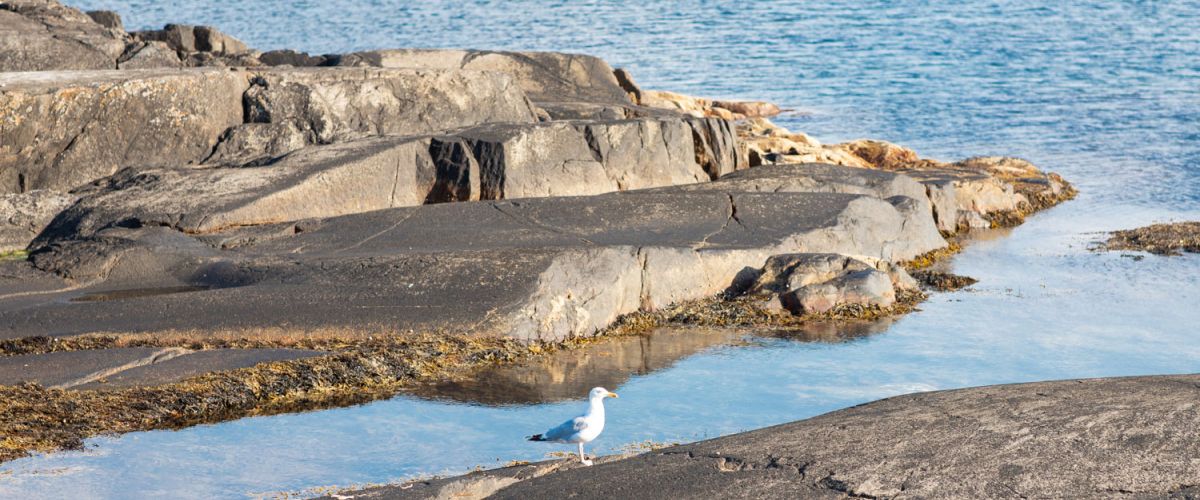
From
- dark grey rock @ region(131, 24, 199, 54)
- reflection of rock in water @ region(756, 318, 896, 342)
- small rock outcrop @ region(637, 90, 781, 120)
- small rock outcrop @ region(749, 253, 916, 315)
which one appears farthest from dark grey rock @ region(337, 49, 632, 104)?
reflection of rock in water @ region(756, 318, 896, 342)

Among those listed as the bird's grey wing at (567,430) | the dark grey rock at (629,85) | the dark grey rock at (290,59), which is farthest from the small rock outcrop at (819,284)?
the dark grey rock at (290,59)

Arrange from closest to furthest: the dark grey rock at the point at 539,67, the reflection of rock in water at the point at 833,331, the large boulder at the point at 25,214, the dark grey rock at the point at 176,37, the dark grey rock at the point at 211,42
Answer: the reflection of rock in water at the point at 833,331 < the large boulder at the point at 25,214 < the dark grey rock at the point at 539,67 < the dark grey rock at the point at 176,37 < the dark grey rock at the point at 211,42

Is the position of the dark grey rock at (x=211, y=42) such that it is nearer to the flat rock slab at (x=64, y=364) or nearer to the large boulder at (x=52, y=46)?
the large boulder at (x=52, y=46)

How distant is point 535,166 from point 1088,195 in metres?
11.9

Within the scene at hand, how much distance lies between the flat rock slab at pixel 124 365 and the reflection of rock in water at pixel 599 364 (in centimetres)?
164

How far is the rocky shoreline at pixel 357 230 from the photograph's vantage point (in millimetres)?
11977

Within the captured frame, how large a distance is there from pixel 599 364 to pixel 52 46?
12.2 m

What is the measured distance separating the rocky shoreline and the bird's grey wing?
10.3 feet

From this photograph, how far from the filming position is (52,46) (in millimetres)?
20344

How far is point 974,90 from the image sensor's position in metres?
38.2

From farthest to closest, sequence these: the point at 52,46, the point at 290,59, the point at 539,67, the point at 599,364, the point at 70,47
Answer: the point at 539,67 → the point at 290,59 → the point at 70,47 → the point at 52,46 → the point at 599,364

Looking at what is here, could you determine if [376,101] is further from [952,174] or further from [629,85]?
[952,174]

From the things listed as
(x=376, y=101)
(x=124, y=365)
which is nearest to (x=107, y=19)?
(x=376, y=101)

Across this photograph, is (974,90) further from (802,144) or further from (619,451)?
(619,451)
